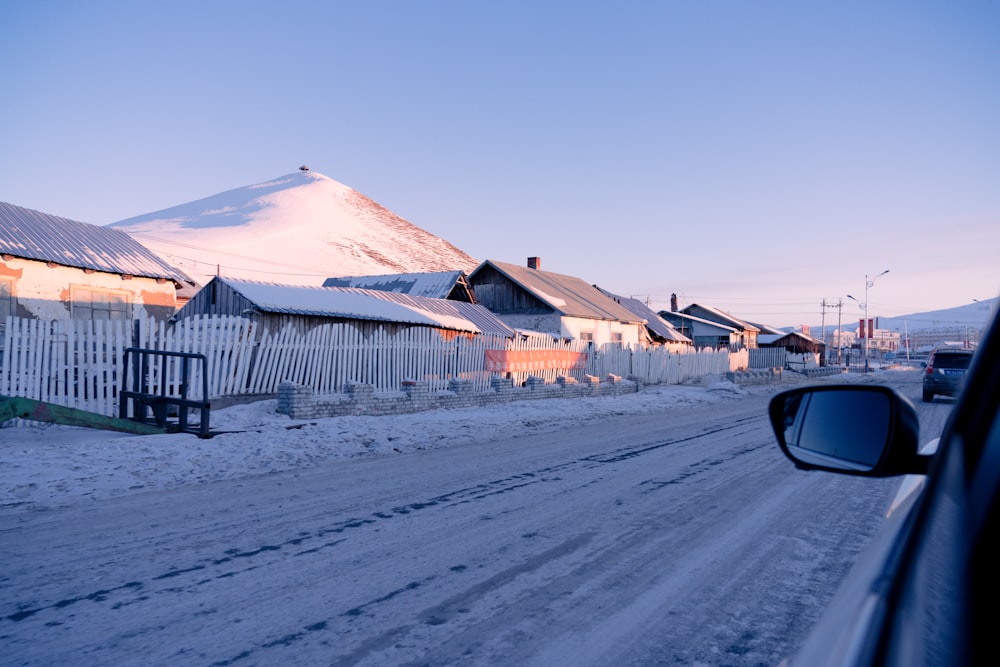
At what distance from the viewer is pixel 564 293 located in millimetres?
41344

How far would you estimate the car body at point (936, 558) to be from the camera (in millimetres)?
828

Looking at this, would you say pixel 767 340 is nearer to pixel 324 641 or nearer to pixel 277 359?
pixel 277 359

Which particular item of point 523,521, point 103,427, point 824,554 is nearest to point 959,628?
point 824,554

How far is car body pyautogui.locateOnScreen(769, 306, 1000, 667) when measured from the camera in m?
0.83

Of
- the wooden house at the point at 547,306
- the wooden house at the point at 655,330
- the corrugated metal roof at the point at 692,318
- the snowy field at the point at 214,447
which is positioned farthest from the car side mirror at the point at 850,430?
the corrugated metal roof at the point at 692,318

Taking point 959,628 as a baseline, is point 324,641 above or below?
below

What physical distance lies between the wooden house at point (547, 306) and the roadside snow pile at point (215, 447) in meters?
20.9

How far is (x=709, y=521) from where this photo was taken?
6004 mm

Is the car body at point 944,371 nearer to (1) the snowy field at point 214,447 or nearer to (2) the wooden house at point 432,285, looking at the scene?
(1) the snowy field at point 214,447

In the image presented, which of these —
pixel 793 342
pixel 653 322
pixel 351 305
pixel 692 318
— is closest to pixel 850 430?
pixel 351 305

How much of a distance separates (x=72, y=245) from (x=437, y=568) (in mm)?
20433

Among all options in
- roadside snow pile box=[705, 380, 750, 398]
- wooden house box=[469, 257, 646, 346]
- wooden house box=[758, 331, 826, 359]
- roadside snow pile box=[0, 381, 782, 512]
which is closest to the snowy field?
roadside snow pile box=[0, 381, 782, 512]

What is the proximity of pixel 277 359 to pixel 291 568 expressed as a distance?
11.4 meters

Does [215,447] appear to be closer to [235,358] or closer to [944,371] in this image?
[235,358]
